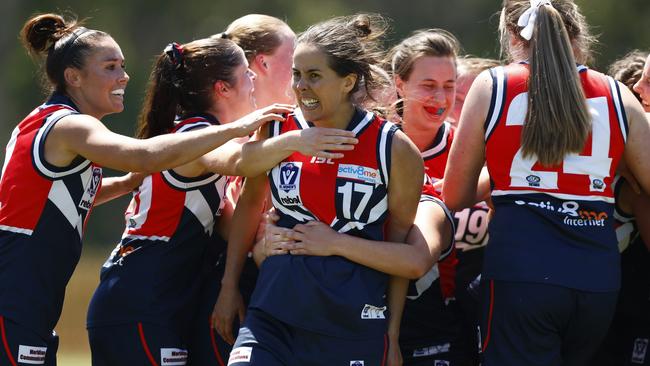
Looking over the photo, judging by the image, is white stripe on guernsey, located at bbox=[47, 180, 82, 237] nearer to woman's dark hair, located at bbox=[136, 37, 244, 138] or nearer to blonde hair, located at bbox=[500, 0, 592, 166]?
woman's dark hair, located at bbox=[136, 37, 244, 138]

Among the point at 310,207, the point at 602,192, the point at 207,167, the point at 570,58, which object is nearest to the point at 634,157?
the point at 602,192

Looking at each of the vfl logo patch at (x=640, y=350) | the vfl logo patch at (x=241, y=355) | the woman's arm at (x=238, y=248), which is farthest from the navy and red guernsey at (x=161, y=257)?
the vfl logo patch at (x=640, y=350)

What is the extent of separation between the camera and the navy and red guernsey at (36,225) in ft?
14.0

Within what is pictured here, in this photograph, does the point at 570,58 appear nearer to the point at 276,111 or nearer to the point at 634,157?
the point at 634,157

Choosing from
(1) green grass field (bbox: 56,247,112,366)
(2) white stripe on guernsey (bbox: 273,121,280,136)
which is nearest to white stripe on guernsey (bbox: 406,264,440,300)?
(2) white stripe on guernsey (bbox: 273,121,280,136)

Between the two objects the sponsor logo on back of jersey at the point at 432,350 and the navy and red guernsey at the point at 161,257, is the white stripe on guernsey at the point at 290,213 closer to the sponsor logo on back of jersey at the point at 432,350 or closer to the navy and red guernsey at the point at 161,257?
the navy and red guernsey at the point at 161,257

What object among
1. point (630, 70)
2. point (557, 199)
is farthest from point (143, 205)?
point (630, 70)

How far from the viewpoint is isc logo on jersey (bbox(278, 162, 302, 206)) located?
4051mm

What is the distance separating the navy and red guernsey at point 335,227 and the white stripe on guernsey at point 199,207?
541 mm

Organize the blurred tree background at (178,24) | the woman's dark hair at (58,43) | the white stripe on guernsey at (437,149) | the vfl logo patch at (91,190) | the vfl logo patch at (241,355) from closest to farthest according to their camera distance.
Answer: the vfl logo patch at (241,355), the vfl logo patch at (91,190), the woman's dark hair at (58,43), the white stripe on guernsey at (437,149), the blurred tree background at (178,24)

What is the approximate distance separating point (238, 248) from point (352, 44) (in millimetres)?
999

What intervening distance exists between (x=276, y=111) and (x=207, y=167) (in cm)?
44

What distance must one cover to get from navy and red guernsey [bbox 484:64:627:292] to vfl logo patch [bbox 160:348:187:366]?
1.39 m

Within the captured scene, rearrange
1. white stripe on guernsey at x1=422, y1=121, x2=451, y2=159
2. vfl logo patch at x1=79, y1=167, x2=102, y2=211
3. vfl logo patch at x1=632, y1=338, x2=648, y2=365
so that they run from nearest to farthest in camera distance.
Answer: vfl logo patch at x1=79, y1=167, x2=102, y2=211 → vfl logo patch at x1=632, y1=338, x2=648, y2=365 → white stripe on guernsey at x1=422, y1=121, x2=451, y2=159
